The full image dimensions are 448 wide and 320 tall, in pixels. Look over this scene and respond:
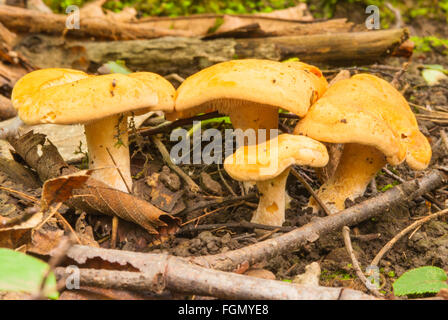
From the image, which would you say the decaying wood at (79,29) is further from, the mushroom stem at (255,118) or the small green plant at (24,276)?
the small green plant at (24,276)

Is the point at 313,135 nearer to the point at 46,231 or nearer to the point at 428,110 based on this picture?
the point at 46,231

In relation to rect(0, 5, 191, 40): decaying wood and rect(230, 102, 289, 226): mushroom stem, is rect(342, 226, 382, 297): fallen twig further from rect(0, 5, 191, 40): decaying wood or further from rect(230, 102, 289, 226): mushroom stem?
rect(0, 5, 191, 40): decaying wood

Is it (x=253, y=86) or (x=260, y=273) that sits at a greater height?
(x=253, y=86)

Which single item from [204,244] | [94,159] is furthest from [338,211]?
[94,159]

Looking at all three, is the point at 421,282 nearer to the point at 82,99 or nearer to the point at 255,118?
the point at 255,118

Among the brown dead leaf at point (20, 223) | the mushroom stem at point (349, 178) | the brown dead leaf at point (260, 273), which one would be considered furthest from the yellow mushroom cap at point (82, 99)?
the mushroom stem at point (349, 178)

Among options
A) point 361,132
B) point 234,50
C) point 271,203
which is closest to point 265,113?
point 271,203
